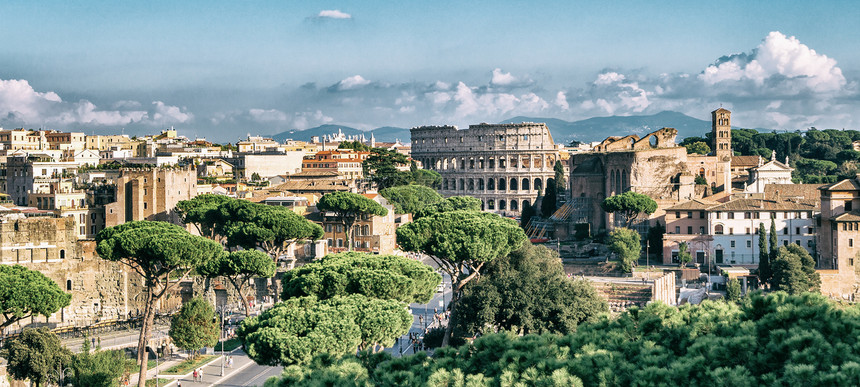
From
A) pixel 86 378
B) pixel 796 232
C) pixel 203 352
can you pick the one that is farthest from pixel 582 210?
pixel 86 378

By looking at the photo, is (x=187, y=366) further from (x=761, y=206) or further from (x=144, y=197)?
(x=761, y=206)

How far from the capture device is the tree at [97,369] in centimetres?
2936

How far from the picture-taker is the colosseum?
4685 inches

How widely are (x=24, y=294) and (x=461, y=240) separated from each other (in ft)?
55.5

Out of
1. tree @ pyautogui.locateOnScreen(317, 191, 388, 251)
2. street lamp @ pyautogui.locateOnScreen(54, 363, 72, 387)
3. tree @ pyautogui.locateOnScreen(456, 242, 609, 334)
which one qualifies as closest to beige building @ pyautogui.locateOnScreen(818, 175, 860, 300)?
tree @ pyautogui.locateOnScreen(456, 242, 609, 334)

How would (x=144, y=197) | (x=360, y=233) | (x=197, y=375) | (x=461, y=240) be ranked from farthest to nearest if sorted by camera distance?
(x=360, y=233), (x=144, y=197), (x=461, y=240), (x=197, y=375)

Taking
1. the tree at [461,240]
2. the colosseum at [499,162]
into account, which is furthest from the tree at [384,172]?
the tree at [461,240]

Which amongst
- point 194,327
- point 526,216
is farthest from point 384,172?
point 194,327

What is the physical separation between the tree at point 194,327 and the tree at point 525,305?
915 centimetres

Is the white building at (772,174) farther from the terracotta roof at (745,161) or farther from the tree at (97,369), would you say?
the tree at (97,369)

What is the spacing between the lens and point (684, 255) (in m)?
54.6

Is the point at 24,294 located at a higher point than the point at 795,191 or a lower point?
lower

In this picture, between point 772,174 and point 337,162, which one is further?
point 337,162

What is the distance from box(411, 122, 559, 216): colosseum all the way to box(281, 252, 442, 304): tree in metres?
81.1
